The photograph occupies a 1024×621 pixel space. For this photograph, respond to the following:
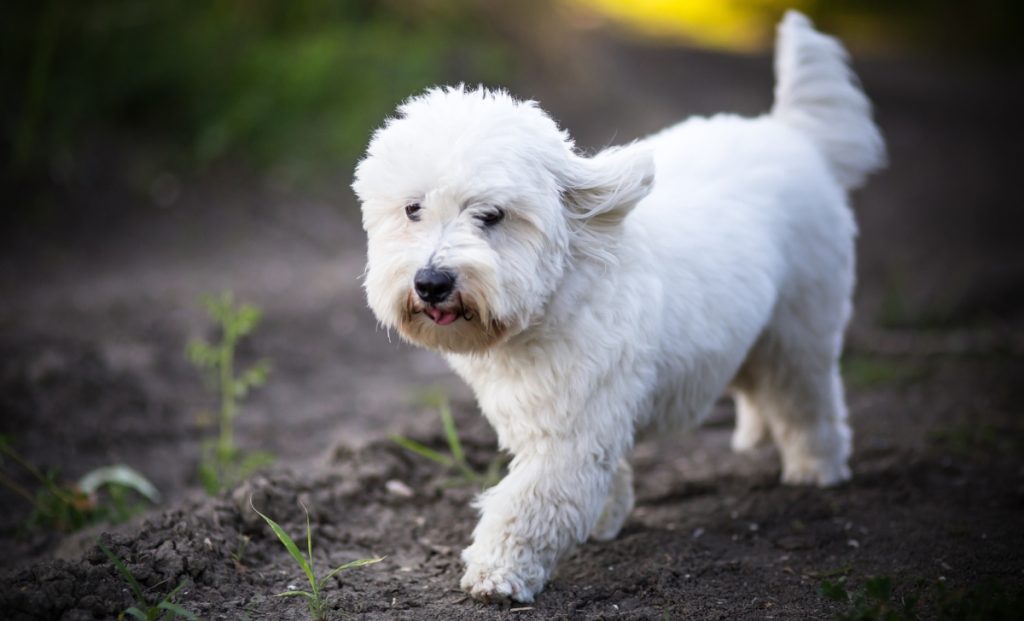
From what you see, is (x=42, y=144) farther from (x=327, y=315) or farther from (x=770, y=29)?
(x=770, y=29)

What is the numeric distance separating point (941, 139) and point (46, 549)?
11.0 metres

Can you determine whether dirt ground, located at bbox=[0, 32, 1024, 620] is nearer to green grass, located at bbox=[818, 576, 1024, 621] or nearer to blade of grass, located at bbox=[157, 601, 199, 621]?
green grass, located at bbox=[818, 576, 1024, 621]

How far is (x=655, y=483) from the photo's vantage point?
192 inches

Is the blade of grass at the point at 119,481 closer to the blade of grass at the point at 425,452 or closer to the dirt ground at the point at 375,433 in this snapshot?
the dirt ground at the point at 375,433

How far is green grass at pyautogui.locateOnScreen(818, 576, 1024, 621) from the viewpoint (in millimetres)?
2746

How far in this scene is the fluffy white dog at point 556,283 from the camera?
3217mm

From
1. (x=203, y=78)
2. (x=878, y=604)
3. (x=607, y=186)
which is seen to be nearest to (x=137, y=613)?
(x=607, y=186)

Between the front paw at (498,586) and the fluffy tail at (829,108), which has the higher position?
the fluffy tail at (829,108)

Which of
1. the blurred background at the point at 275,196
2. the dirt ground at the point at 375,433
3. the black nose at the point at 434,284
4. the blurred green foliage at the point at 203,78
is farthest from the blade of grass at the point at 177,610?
the blurred green foliage at the point at 203,78

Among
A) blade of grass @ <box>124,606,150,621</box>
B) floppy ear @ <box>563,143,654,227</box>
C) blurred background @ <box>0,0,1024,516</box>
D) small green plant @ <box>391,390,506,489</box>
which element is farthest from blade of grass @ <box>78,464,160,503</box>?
floppy ear @ <box>563,143,654,227</box>

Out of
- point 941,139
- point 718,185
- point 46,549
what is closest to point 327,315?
point 46,549

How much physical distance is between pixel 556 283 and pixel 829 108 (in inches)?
86.4

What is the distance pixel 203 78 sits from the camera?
9219mm

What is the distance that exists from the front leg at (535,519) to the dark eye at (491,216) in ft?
2.67
